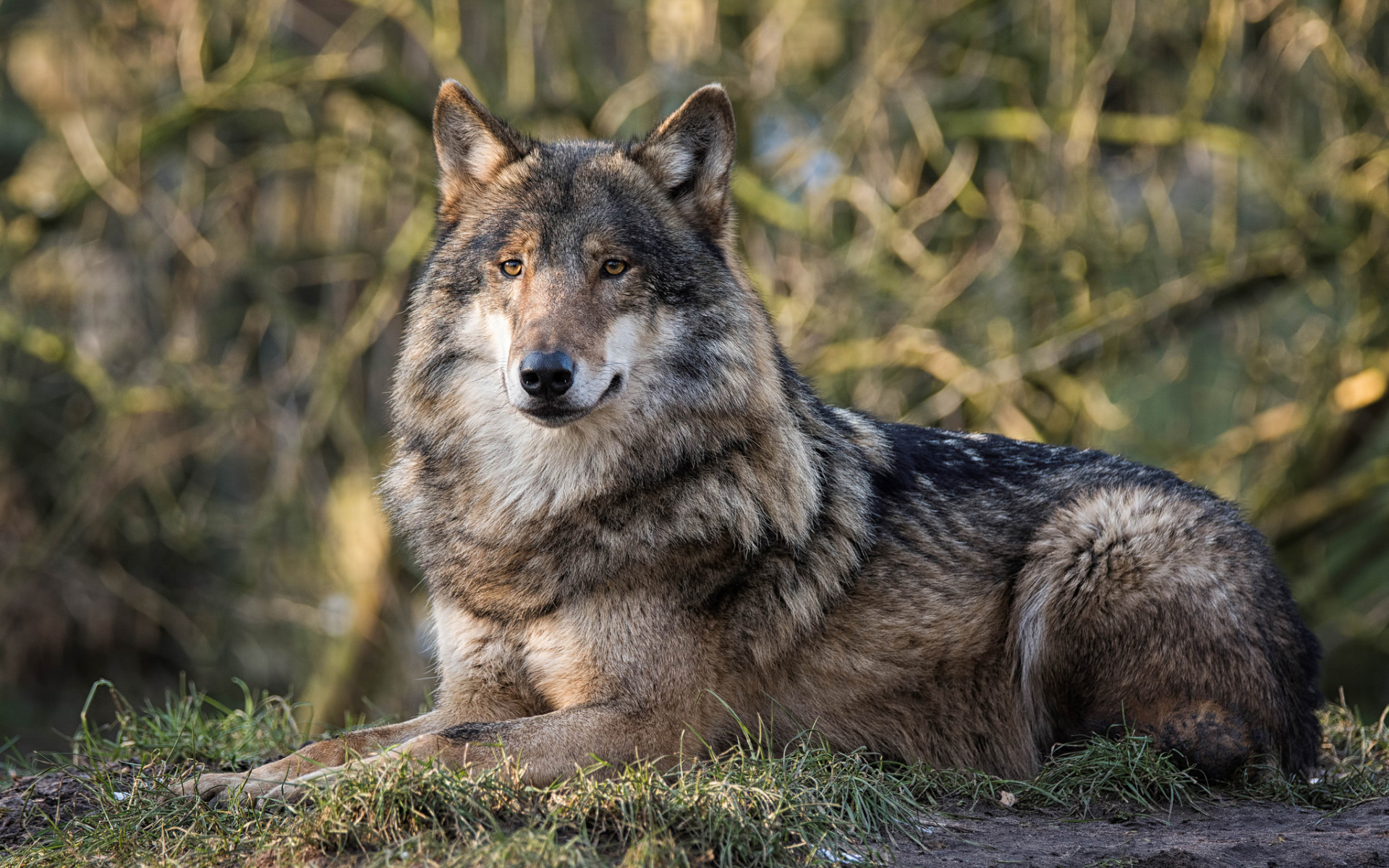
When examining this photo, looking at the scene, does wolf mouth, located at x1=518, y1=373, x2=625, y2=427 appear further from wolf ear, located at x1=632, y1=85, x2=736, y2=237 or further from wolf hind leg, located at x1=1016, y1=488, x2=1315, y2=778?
wolf hind leg, located at x1=1016, y1=488, x2=1315, y2=778

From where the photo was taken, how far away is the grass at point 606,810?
3211 millimetres

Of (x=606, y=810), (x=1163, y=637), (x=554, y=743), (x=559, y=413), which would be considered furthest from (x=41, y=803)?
(x=1163, y=637)

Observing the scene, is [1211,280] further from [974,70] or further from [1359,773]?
[1359,773]

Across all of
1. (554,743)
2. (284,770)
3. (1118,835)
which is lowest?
(284,770)

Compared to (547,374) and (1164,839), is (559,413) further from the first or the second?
(1164,839)

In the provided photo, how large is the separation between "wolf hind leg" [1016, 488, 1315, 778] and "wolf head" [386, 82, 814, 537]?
1.07m

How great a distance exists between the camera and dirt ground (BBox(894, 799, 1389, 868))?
352 centimetres

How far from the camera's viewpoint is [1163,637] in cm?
449

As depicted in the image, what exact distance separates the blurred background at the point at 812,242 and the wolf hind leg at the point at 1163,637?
12.2ft

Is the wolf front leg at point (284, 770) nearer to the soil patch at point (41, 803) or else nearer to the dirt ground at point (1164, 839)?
the soil patch at point (41, 803)


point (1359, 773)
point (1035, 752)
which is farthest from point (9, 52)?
point (1359, 773)

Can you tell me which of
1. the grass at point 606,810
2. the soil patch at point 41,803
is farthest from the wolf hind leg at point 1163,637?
the soil patch at point 41,803

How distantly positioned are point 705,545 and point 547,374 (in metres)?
0.83

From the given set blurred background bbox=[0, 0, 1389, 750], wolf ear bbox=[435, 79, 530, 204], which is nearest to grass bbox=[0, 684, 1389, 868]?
wolf ear bbox=[435, 79, 530, 204]
